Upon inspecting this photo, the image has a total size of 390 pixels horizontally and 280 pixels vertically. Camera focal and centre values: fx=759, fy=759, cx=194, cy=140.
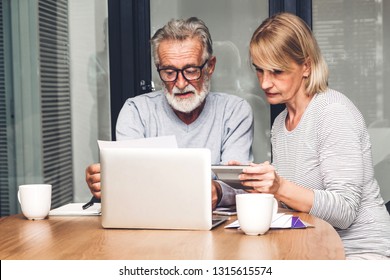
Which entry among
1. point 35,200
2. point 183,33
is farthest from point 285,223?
point 183,33

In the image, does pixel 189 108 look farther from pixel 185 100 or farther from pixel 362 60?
pixel 362 60

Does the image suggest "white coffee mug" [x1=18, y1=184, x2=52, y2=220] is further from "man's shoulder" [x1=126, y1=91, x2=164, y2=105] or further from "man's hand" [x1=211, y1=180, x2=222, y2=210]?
"man's shoulder" [x1=126, y1=91, x2=164, y2=105]

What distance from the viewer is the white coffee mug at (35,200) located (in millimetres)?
2322

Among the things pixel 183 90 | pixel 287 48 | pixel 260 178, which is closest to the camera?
pixel 260 178

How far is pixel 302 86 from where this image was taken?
2.75 metres

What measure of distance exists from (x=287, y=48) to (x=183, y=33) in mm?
577

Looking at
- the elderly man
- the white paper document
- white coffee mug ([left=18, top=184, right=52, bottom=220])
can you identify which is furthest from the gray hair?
white coffee mug ([left=18, top=184, right=52, bottom=220])

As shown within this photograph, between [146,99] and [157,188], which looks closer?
[157,188]

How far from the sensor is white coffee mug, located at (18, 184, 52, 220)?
232 cm

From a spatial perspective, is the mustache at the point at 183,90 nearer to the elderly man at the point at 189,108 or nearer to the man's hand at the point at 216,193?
the elderly man at the point at 189,108

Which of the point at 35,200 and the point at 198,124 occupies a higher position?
the point at 198,124

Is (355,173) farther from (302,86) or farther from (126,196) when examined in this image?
(126,196)

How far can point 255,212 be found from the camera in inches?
76.6

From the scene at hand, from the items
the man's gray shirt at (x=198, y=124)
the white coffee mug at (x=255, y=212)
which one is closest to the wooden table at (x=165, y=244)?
the white coffee mug at (x=255, y=212)
